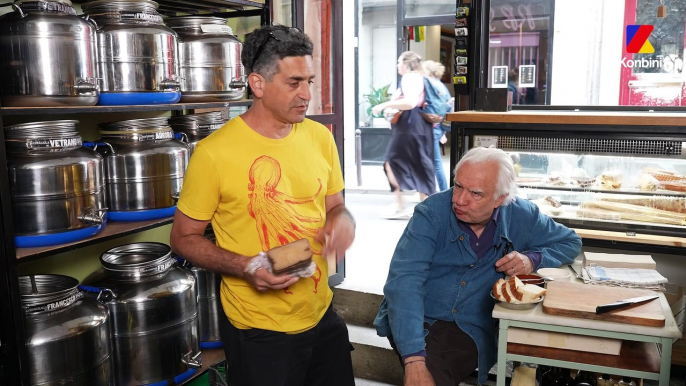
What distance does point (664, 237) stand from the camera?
3.40 m

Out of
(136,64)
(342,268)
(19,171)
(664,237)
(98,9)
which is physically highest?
(98,9)

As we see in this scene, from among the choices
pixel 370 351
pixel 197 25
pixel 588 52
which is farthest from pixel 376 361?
pixel 588 52

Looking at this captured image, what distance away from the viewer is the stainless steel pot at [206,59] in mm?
3213

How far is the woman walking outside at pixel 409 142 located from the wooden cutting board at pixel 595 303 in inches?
187

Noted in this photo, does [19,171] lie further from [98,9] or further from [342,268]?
[342,268]

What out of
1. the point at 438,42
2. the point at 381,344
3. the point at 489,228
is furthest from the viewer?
the point at 438,42

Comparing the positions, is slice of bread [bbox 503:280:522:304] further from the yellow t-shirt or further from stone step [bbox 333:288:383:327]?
stone step [bbox 333:288:383:327]

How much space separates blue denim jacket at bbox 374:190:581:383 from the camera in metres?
2.63

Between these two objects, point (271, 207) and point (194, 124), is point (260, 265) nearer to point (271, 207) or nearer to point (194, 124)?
point (271, 207)

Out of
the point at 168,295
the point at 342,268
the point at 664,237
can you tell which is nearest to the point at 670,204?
the point at 664,237

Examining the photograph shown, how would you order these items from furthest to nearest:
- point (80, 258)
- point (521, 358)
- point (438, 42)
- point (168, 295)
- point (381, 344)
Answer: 1. point (438, 42)
2. point (381, 344)
3. point (80, 258)
4. point (168, 295)
5. point (521, 358)

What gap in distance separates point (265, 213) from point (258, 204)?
0.13 feet

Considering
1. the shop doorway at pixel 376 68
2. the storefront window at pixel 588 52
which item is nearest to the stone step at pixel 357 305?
the shop doorway at pixel 376 68

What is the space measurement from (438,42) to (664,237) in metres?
10.8
